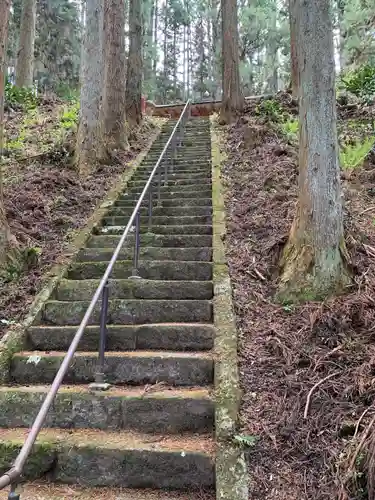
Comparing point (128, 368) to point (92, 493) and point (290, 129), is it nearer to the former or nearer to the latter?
point (92, 493)

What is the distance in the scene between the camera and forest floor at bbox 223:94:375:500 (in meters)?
2.86

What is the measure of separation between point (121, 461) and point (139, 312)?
1.76 metres

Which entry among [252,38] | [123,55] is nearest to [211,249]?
[123,55]

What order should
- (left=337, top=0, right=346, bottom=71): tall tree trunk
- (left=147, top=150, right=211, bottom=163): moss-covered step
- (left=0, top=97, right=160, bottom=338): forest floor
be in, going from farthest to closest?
(left=337, top=0, right=346, bottom=71): tall tree trunk < (left=147, top=150, right=211, bottom=163): moss-covered step < (left=0, top=97, right=160, bottom=338): forest floor

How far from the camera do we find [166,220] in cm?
709

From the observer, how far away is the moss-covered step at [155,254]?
5879 millimetres

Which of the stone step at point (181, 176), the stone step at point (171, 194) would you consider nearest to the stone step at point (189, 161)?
the stone step at point (181, 176)

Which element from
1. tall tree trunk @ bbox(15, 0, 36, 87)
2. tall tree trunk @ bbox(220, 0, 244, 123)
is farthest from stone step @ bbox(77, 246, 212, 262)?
tall tree trunk @ bbox(15, 0, 36, 87)

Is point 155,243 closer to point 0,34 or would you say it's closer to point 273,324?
point 273,324

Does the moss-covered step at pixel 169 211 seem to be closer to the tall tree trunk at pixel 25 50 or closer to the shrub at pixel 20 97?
the shrub at pixel 20 97

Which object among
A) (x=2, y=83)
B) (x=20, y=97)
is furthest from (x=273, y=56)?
(x=2, y=83)

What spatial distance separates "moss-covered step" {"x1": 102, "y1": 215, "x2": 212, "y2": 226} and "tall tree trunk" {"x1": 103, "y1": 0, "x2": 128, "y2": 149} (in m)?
3.86

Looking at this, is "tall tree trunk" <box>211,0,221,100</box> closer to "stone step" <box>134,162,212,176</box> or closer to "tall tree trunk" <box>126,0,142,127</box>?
"tall tree trunk" <box>126,0,142,127</box>

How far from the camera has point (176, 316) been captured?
4.71m
